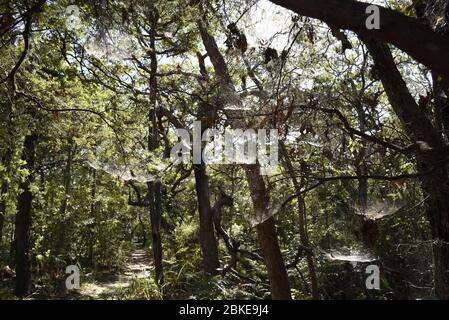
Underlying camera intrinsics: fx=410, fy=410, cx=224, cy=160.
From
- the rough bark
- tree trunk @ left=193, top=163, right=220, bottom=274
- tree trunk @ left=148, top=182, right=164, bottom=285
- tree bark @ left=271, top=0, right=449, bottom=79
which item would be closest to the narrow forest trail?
tree trunk @ left=148, top=182, right=164, bottom=285

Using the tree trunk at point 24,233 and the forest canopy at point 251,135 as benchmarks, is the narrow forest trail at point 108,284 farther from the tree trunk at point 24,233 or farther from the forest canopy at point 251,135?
the tree trunk at point 24,233

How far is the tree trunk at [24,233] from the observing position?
1041cm

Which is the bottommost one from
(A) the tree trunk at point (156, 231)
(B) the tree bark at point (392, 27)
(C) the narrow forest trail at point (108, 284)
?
(C) the narrow forest trail at point (108, 284)

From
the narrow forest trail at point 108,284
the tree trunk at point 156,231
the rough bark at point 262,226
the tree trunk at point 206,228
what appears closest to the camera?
the rough bark at point 262,226

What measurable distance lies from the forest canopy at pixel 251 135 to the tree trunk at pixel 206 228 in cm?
4

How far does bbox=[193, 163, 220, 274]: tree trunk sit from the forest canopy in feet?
0.12

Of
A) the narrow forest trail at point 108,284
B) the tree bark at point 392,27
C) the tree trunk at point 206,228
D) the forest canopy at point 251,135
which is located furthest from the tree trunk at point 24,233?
the tree bark at point 392,27

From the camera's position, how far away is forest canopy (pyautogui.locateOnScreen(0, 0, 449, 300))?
4.04 m

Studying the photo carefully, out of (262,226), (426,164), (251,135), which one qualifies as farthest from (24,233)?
(426,164)

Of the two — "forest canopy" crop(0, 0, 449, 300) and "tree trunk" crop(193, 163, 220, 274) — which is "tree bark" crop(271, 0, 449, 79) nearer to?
"forest canopy" crop(0, 0, 449, 300)

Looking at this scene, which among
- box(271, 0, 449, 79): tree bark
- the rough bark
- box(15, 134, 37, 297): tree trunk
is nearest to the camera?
box(271, 0, 449, 79): tree bark

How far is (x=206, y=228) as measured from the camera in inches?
465
